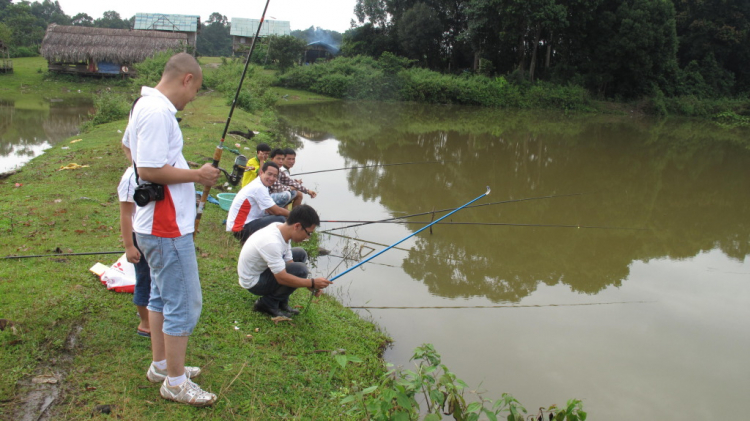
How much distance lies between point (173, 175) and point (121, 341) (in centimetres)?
140

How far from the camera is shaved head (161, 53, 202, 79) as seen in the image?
2.26 m

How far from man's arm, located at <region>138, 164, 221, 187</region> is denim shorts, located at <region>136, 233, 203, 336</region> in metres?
0.27

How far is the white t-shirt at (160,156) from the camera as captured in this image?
210cm

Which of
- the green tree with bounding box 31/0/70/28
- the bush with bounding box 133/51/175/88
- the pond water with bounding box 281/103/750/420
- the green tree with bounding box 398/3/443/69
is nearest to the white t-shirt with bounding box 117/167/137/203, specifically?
the pond water with bounding box 281/103/750/420

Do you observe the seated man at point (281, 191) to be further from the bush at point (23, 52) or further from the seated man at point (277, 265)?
the bush at point (23, 52)

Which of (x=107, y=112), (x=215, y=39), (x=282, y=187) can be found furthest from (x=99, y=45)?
(x=215, y=39)

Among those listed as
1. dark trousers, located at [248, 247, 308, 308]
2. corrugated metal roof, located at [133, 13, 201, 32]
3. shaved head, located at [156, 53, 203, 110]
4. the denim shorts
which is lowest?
dark trousers, located at [248, 247, 308, 308]

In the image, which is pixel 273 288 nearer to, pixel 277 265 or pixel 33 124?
pixel 277 265

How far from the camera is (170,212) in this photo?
7.30 feet

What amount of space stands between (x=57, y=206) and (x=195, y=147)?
13.1ft

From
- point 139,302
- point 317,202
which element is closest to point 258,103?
point 317,202

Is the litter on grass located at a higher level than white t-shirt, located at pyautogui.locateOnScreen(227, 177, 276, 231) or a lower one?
lower

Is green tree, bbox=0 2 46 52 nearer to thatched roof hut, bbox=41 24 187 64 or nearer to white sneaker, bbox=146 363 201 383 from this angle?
thatched roof hut, bbox=41 24 187 64

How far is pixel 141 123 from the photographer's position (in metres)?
2.10
